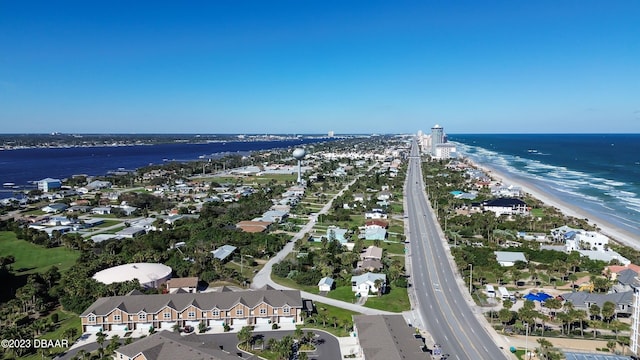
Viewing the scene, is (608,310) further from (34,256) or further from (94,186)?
(94,186)

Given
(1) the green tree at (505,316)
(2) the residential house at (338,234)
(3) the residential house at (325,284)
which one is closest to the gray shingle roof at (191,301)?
(3) the residential house at (325,284)

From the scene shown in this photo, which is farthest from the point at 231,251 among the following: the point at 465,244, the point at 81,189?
the point at 81,189

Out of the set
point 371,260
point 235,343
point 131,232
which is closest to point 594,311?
point 371,260

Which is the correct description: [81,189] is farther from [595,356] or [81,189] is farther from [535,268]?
[595,356]

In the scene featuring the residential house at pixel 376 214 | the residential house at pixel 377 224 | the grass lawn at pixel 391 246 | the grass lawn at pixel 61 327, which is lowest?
the grass lawn at pixel 61 327

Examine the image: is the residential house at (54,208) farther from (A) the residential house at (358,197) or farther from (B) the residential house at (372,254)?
(B) the residential house at (372,254)

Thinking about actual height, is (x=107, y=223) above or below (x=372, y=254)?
below

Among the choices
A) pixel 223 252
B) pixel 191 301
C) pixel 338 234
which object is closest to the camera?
pixel 191 301

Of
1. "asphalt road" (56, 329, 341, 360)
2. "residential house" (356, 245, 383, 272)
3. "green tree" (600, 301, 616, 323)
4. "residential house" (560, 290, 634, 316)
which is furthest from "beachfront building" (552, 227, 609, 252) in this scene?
"asphalt road" (56, 329, 341, 360)
